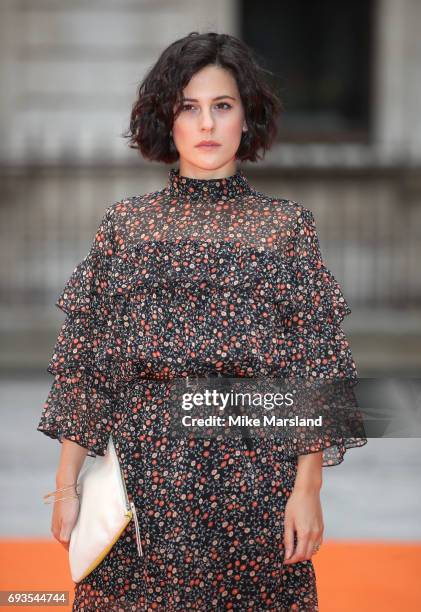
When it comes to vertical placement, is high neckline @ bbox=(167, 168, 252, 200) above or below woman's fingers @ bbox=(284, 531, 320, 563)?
above

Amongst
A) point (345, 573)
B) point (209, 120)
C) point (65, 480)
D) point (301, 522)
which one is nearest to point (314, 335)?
point (301, 522)

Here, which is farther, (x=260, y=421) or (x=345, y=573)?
(x=345, y=573)

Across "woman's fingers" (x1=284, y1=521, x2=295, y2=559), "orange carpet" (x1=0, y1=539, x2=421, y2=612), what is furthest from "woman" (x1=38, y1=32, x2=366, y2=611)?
"orange carpet" (x1=0, y1=539, x2=421, y2=612)

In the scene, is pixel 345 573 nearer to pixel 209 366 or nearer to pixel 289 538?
pixel 289 538

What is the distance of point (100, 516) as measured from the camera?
2.28m

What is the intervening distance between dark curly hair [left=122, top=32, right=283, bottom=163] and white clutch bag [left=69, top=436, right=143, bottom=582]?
0.66 metres

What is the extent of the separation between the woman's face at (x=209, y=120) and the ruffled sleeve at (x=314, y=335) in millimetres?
201

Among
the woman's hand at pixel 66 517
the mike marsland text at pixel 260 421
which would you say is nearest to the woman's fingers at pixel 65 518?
the woman's hand at pixel 66 517

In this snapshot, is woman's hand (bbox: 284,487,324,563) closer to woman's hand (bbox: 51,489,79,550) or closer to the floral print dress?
the floral print dress

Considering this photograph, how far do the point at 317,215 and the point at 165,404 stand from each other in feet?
25.9

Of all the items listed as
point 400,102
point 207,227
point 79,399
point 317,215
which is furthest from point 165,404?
point 400,102

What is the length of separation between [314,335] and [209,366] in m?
0.23

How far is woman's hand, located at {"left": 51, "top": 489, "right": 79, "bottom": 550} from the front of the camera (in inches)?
93.9

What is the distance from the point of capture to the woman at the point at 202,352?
2285 millimetres
